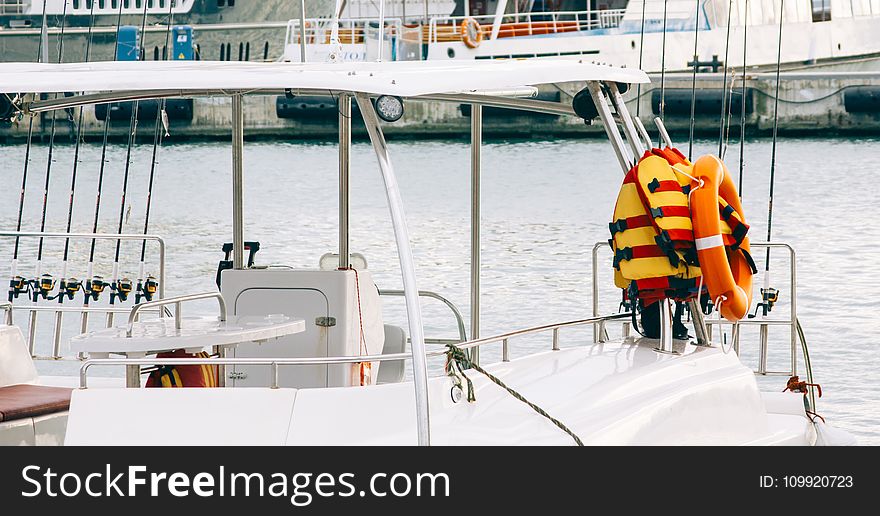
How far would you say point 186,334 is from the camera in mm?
4750

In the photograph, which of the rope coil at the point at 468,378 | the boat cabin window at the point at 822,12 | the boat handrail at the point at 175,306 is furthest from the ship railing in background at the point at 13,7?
the rope coil at the point at 468,378

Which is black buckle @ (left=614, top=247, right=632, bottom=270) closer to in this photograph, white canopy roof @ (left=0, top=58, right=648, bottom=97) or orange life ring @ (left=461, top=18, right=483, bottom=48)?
white canopy roof @ (left=0, top=58, right=648, bottom=97)

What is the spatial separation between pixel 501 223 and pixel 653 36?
17354mm

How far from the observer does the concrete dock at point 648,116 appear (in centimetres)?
3203

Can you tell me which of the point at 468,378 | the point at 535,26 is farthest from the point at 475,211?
the point at 535,26

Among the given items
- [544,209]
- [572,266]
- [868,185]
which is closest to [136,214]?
[544,209]

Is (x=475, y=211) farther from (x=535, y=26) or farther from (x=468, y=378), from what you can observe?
(x=535, y=26)

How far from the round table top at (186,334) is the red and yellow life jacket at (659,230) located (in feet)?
4.10

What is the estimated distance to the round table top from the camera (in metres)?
4.53

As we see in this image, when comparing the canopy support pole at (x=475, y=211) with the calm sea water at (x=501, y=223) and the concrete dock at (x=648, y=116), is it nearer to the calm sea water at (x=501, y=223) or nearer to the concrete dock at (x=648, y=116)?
the calm sea water at (x=501, y=223)

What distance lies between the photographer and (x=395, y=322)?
12328mm
